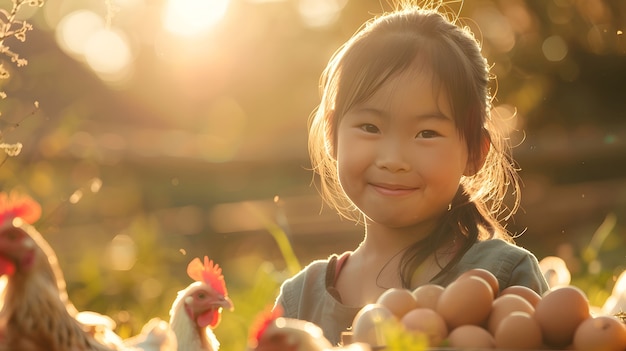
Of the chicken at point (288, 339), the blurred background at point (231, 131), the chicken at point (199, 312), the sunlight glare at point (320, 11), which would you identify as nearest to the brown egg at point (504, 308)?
the chicken at point (288, 339)

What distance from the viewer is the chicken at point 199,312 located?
2605mm

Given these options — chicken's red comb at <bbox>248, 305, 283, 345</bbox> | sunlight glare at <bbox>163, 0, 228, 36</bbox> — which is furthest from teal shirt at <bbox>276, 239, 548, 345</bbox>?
sunlight glare at <bbox>163, 0, 228, 36</bbox>

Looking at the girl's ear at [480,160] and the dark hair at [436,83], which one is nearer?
the dark hair at [436,83]

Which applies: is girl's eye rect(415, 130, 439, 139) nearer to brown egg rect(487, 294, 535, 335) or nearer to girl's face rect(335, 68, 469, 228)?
girl's face rect(335, 68, 469, 228)

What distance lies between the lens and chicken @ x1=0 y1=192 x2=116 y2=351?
1502mm

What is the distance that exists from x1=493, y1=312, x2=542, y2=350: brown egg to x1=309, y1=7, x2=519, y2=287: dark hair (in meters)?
0.93

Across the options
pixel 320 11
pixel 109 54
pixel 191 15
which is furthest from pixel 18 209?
pixel 109 54

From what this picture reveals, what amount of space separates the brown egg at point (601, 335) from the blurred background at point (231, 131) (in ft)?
7.10

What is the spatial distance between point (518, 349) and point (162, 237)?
3.84 m

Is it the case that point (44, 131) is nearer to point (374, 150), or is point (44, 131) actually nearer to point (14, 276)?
point (374, 150)

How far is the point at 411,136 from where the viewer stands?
8.63 feet

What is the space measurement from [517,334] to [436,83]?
3.65 ft

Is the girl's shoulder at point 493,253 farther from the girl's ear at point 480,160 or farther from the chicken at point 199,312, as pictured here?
the chicken at point 199,312

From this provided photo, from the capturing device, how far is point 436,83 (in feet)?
8.80
